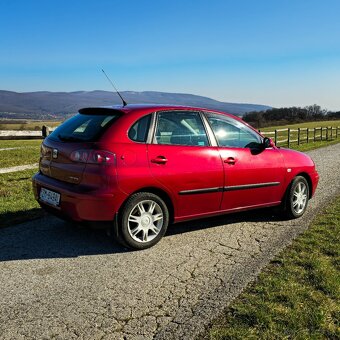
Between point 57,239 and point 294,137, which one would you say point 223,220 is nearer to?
point 57,239

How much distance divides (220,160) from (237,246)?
1.08 metres

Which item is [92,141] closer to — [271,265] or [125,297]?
[125,297]

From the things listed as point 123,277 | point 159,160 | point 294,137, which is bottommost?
point 123,277

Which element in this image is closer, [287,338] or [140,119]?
[287,338]

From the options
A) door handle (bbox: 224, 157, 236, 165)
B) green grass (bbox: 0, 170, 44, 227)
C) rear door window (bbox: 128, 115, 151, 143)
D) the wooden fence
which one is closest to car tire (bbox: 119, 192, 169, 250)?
rear door window (bbox: 128, 115, 151, 143)

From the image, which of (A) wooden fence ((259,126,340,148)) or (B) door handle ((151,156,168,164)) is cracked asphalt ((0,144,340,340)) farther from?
(A) wooden fence ((259,126,340,148))

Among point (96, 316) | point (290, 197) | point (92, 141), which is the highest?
point (92, 141)

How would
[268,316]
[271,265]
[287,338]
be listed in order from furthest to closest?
[271,265] < [268,316] < [287,338]

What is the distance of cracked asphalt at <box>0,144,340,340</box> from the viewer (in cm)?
290

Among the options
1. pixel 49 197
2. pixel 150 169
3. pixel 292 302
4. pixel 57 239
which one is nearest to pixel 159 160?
pixel 150 169

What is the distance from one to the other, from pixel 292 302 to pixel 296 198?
301 cm

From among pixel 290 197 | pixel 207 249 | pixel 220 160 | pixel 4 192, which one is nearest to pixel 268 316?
pixel 207 249

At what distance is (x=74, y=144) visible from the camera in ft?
14.3

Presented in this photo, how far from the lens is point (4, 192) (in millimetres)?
7559
